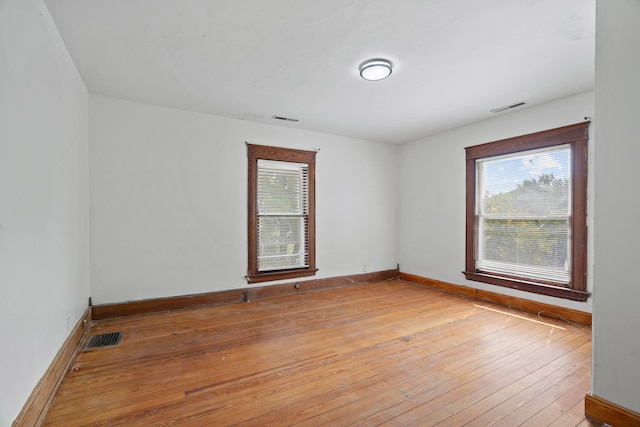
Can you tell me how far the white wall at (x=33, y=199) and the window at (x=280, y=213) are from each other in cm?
210

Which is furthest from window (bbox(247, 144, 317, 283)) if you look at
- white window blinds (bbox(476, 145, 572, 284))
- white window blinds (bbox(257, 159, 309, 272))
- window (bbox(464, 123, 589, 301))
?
white window blinds (bbox(476, 145, 572, 284))

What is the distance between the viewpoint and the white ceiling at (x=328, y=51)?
1.97m

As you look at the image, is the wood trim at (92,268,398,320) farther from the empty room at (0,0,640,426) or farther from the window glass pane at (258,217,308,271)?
the window glass pane at (258,217,308,271)

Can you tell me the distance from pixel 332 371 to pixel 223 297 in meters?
2.28

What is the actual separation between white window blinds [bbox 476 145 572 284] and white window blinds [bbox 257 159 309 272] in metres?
2.71

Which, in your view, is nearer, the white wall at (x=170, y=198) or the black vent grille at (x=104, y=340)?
the black vent grille at (x=104, y=340)

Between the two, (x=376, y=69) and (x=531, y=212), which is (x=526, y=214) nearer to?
(x=531, y=212)

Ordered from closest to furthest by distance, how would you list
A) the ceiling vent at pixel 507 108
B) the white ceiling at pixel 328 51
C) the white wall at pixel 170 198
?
the white ceiling at pixel 328 51, the white wall at pixel 170 198, the ceiling vent at pixel 507 108

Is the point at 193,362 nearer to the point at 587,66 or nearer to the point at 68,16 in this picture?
the point at 68,16

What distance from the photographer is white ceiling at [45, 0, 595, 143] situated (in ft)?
6.47

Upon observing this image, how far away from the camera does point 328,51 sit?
96.7 inches

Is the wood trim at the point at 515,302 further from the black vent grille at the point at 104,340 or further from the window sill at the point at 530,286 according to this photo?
the black vent grille at the point at 104,340

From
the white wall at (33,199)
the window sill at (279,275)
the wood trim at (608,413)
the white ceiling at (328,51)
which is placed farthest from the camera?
the window sill at (279,275)

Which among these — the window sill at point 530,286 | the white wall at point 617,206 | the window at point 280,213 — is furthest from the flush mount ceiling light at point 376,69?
the window sill at point 530,286
